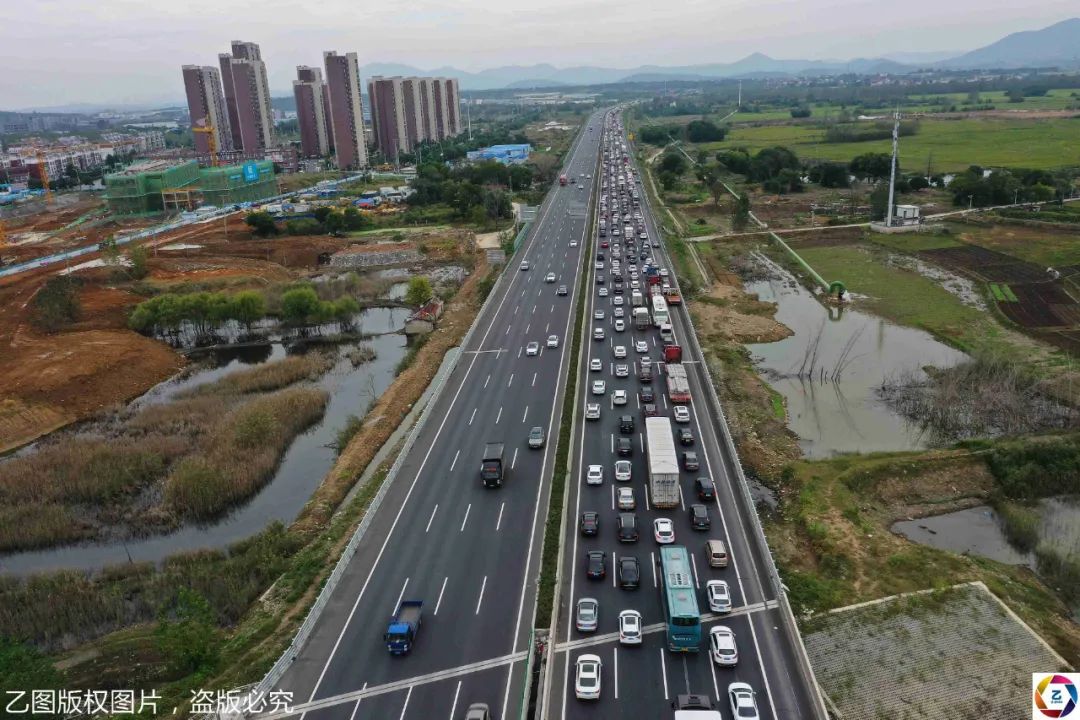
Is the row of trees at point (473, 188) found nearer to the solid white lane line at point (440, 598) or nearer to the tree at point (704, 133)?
the tree at point (704, 133)

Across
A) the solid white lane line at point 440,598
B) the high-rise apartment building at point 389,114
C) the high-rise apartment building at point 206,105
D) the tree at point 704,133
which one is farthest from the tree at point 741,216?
the high-rise apartment building at point 206,105

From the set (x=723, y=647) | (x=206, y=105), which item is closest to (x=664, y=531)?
(x=723, y=647)

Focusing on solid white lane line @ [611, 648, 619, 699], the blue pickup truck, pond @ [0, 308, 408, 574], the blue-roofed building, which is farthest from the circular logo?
the blue-roofed building

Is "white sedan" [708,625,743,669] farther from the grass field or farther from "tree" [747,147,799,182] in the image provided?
the grass field

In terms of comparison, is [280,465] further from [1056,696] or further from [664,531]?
[1056,696]

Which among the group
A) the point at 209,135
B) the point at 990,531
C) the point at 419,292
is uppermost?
the point at 209,135

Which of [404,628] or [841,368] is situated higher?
[404,628]
